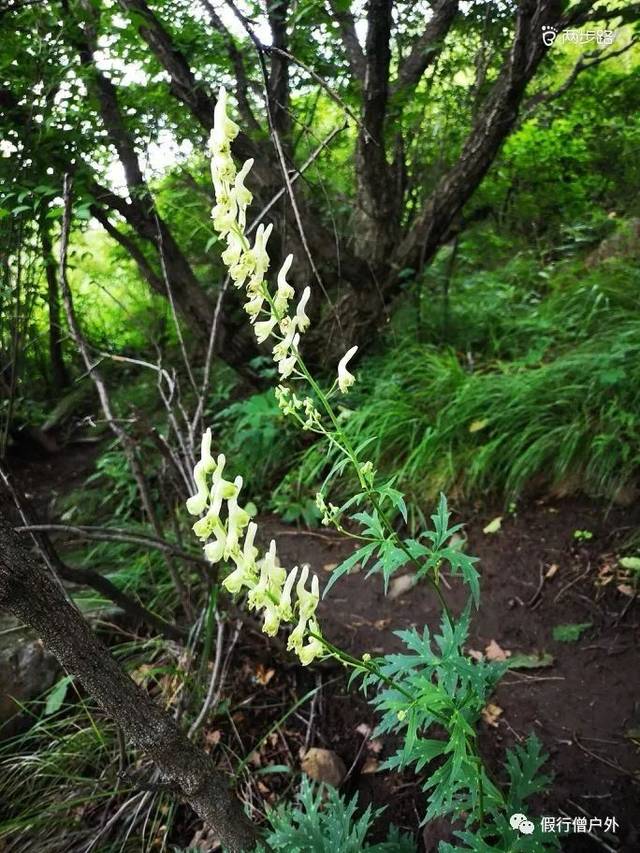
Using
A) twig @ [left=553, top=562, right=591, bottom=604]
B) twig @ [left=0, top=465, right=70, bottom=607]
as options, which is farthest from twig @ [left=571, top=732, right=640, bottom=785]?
twig @ [left=0, top=465, right=70, bottom=607]

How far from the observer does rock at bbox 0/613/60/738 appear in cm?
312

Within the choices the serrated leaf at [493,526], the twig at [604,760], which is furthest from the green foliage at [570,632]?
the serrated leaf at [493,526]

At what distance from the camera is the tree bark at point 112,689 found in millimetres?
1382

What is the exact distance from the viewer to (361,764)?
283 centimetres

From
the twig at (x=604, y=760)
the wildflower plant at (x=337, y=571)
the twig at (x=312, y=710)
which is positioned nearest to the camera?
the wildflower plant at (x=337, y=571)

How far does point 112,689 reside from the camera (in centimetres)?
162

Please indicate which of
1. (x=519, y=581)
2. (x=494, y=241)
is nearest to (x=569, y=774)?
(x=519, y=581)

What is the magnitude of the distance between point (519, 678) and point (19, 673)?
2990 mm

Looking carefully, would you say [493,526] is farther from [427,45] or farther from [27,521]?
A: [427,45]

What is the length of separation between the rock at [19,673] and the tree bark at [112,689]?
5.94 feet

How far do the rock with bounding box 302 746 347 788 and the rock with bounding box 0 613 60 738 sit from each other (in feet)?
5.57

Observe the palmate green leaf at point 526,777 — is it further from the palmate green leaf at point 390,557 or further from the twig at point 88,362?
the twig at point 88,362

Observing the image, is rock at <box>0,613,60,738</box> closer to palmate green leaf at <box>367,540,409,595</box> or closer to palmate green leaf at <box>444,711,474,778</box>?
palmate green leaf at <box>367,540,409,595</box>

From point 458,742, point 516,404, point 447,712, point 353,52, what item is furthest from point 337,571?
point 353,52
